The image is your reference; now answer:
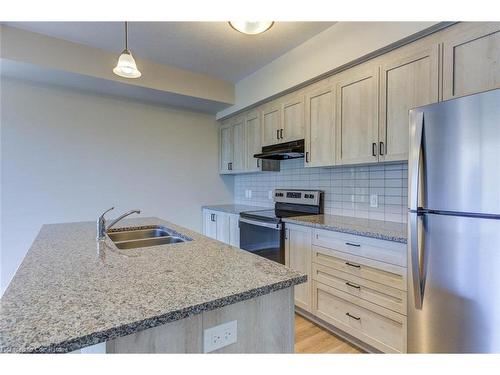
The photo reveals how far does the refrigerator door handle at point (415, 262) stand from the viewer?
1.35m

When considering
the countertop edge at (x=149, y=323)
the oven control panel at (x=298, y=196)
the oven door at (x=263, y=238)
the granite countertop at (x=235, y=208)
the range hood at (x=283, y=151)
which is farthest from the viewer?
the granite countertop at (x=235, y=208)

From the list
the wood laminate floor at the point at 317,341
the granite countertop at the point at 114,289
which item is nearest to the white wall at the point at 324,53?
the granite countertop at the point at 114,289

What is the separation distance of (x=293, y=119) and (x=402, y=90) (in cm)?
112

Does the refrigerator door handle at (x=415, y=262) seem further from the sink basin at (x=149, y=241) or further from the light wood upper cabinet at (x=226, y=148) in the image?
the light wood upper cabinet at (x=226, y=148)

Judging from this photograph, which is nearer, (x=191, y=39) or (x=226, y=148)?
(x=191, y=39)

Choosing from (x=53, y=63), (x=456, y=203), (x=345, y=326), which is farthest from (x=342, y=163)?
(x=53, y=63)

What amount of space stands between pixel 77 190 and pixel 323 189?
2859 mm

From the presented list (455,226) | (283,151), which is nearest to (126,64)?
(283,151)

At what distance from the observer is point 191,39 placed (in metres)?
2.51

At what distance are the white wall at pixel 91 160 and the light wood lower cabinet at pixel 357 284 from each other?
210cm

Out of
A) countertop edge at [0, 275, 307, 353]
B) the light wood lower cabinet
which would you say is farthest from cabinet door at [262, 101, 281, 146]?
countertop edge at [0, 275, 307, 353]

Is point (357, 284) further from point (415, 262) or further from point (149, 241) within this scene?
point (149, 241)

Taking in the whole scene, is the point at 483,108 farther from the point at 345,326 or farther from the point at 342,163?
the point at 345,326
